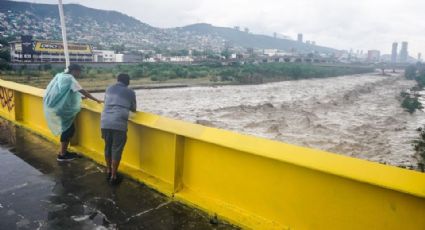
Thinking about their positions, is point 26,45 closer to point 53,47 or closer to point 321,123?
point 53,47

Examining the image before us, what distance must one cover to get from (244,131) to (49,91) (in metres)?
15.0

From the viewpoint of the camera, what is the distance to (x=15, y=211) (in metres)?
3.42

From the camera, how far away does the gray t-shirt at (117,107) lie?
392cm

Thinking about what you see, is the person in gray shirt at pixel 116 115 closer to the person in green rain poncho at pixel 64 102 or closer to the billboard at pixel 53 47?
the person in green rain poncho at pixel 64 102

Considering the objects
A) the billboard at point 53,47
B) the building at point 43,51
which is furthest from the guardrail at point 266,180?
the billboard at point 53,47

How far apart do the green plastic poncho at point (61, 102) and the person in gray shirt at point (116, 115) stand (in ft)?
3.11

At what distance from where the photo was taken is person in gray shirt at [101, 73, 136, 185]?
3928 millimetres

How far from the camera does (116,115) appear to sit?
154 inches

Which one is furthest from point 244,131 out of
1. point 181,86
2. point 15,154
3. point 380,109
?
point 181,86

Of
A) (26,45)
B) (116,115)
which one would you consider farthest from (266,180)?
(26,45)

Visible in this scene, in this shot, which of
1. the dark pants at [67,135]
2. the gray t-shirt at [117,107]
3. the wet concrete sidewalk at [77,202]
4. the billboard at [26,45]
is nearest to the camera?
the wet concrete sidewalk at [77,202]

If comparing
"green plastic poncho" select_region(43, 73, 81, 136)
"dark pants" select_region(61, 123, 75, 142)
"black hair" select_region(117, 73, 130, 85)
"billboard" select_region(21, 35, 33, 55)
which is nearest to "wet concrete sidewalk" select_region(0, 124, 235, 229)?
"dark pants" select_region(61, 123, 75, 142)

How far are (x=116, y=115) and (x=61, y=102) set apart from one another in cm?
123

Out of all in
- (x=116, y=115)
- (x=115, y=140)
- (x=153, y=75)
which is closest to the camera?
(x=116, y=115)
